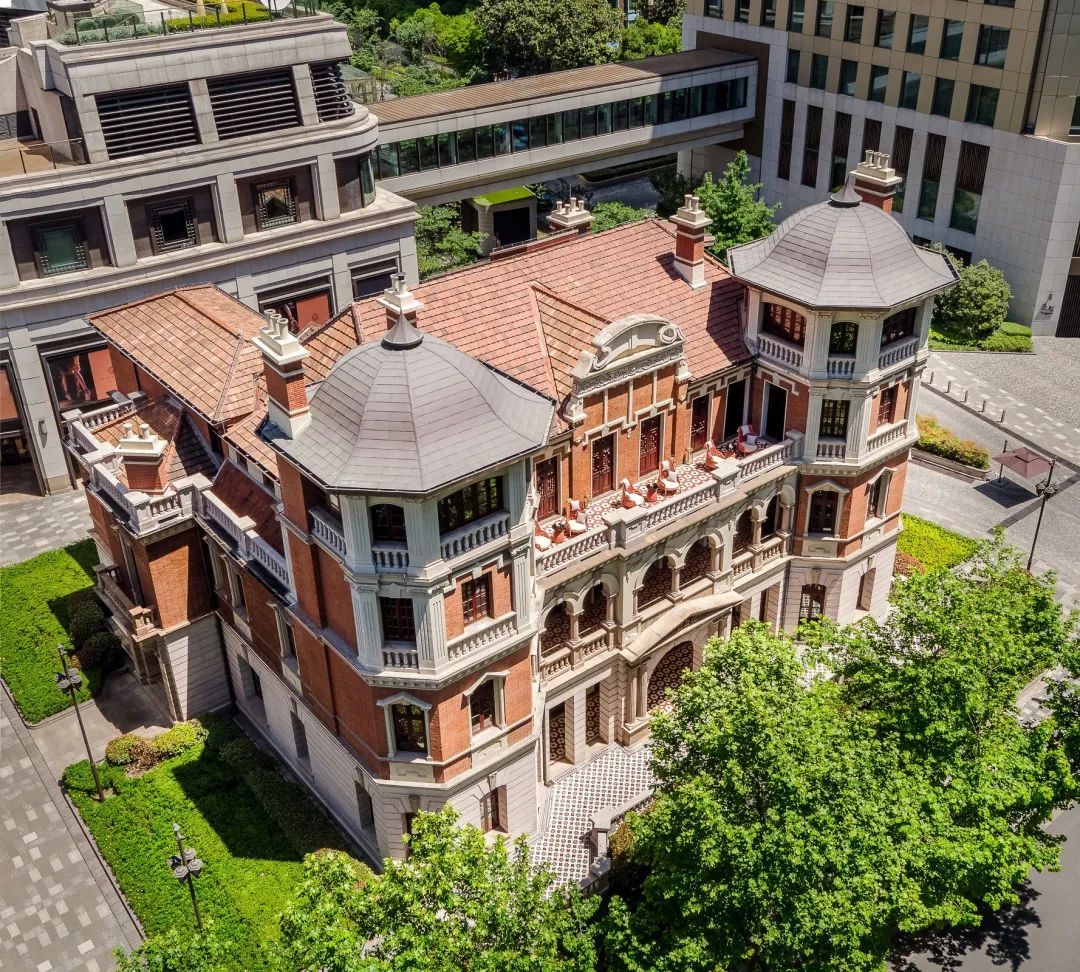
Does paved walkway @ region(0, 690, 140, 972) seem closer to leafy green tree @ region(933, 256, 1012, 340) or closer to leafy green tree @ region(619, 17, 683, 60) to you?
leafy green tree @ region(933, 256, 1012, 340)

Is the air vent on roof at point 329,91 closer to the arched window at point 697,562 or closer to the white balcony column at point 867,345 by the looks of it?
the white balcony column at point 867,345

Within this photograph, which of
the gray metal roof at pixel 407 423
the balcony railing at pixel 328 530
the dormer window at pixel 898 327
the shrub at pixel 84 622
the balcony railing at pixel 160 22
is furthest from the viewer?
the balcony railing at pixel 160 22

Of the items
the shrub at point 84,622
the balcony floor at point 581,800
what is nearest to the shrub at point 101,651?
the shrub at point 84,622

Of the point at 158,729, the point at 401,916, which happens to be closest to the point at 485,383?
the point at 401,916

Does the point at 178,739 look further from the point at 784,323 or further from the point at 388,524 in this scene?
the point at 784,323

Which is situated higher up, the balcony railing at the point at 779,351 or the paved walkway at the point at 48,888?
the balcony railing at the point at 779,351
